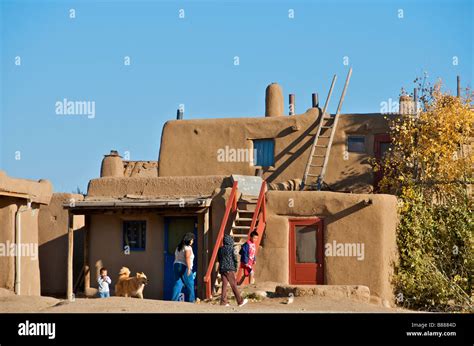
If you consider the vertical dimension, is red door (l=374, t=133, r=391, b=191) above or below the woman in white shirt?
above

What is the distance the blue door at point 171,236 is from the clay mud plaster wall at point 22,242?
3.91 m

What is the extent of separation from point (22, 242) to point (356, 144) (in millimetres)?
9988

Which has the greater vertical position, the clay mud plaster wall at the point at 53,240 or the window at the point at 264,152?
the window at the point at 264,152

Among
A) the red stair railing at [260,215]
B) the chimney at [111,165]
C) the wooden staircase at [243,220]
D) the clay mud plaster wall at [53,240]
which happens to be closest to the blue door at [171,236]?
the wooden staircase at [243,220]

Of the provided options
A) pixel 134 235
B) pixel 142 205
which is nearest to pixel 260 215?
pixel 142 205

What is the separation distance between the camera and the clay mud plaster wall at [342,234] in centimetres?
2192

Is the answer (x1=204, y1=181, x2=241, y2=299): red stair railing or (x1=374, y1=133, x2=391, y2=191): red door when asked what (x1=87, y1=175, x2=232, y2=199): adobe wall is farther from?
(x1=374, y1=133, x2=391, y2=191): red door

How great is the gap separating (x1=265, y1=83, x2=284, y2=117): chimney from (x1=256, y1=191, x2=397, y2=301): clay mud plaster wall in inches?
304

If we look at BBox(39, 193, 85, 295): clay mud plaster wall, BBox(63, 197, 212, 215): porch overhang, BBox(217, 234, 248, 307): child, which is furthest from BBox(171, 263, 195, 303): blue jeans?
BBox(39, 193, 85, 295): clay mud plaster wall

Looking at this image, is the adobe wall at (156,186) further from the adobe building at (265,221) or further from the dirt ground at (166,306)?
the dirt ground at (166,306)

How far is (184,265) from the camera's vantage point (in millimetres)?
19359

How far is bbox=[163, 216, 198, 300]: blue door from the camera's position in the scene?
23234mm
